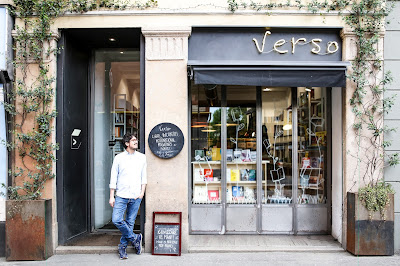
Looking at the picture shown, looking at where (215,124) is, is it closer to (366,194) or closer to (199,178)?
(199,178)

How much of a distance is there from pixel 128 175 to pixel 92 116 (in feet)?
7.33

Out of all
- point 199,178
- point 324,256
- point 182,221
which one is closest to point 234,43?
point 199,178

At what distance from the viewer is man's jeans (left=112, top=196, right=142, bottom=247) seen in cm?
543

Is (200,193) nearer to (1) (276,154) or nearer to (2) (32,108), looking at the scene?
(1) (276,154)

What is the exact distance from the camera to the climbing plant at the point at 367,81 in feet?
19.1

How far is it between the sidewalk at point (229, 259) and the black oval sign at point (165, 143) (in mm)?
1712

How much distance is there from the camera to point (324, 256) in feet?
18.7

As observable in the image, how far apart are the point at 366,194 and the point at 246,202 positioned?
7.39 ft

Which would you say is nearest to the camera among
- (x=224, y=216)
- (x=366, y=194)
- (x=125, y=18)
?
(x=366, y=194)

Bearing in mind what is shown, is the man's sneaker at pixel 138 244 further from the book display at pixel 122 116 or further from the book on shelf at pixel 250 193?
the book display at pixel 122 116

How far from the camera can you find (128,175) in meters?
5.52

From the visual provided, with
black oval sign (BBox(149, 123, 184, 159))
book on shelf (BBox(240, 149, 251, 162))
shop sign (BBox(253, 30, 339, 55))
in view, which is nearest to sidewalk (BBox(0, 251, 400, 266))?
black oval sign (BBox(149, 123, 184, 159))

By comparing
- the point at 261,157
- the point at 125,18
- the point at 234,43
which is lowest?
the point at 261,157

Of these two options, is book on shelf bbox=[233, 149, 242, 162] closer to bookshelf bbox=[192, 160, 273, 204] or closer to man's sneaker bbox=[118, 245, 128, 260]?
bookshelf bbox=[192, 160, 273, 204]
